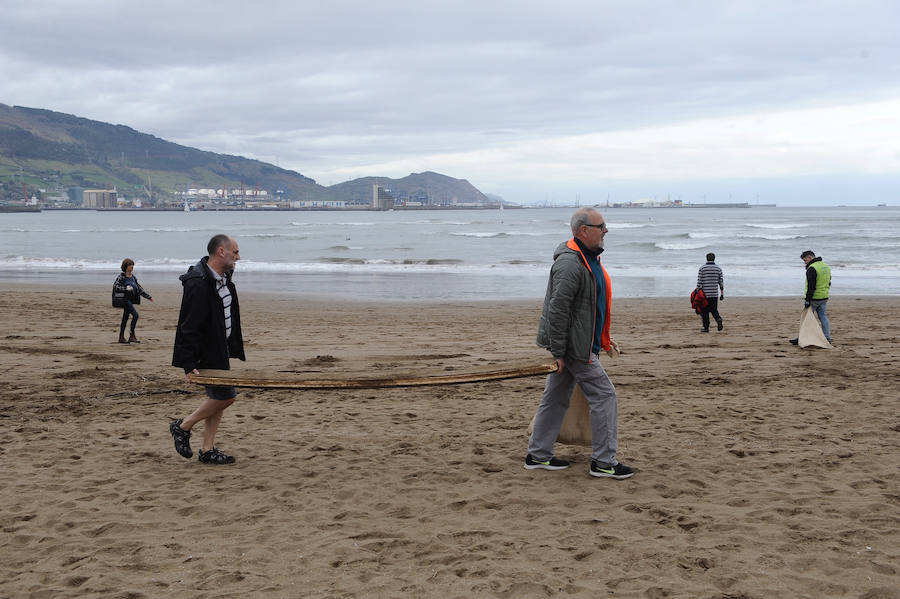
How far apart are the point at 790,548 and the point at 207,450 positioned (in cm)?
395

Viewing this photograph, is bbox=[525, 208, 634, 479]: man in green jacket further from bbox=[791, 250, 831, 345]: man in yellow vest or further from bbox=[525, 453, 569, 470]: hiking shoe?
bbox=[791, 250, 831, 345]: man in yellow vest

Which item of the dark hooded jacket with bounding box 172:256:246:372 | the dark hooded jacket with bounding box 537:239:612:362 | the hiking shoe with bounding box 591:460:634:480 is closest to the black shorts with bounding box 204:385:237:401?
the dark hooded jacket with bounding box 172:256:246:372

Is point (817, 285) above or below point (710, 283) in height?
above

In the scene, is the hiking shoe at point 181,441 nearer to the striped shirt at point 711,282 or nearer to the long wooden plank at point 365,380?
the long wooden plank at point 365,380

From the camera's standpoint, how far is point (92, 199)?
16625 cm

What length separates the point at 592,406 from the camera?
4707 millimetres

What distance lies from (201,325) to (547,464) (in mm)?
2655

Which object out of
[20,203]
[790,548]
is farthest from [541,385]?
[20,203]

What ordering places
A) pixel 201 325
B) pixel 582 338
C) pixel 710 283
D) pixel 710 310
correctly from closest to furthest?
1. pixel 582 338
2. pixel 201 325
3. pixel 710 283
4. pixel 710 310

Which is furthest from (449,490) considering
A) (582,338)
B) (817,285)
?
(817,285)

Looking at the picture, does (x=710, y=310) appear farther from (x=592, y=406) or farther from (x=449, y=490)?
(x=449, y=490)

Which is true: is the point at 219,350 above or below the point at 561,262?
below

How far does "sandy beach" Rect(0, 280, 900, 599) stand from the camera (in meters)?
3.38

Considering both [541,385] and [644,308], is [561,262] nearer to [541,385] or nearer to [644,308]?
[541,385]
